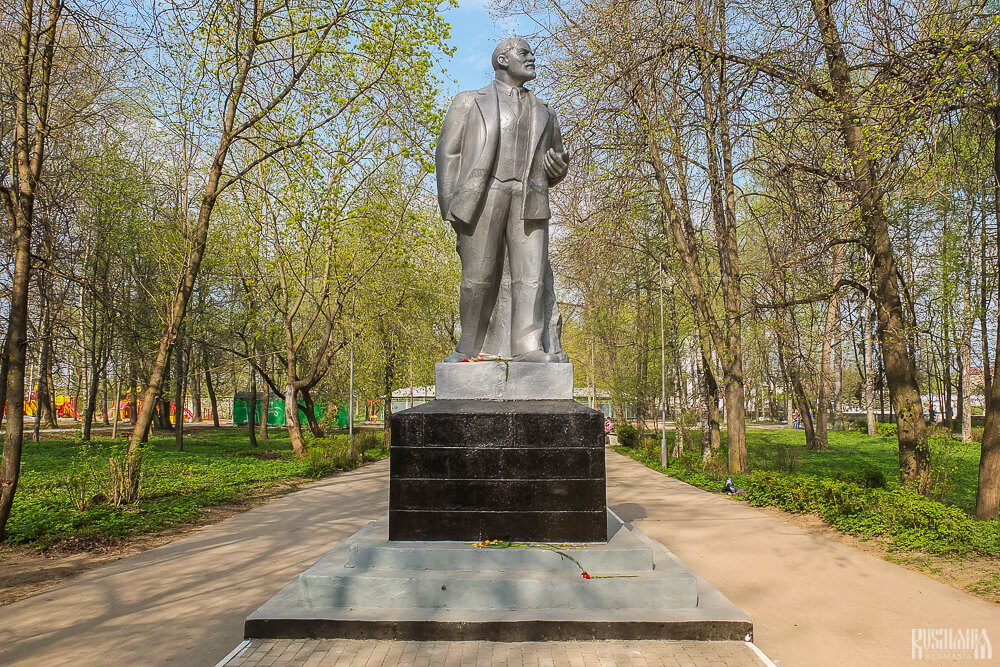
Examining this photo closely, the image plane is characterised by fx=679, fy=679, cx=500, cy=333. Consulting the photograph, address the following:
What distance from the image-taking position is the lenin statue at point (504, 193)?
5598 mm

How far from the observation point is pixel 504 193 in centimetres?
565

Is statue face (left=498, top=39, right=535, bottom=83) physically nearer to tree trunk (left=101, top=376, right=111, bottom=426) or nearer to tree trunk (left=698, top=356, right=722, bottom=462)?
tree trunk (left=698, top=356, right=722, bottom=462)

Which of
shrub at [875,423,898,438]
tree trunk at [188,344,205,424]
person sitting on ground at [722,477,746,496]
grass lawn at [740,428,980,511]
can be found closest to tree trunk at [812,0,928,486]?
grass lawn at [740,428,980,511]

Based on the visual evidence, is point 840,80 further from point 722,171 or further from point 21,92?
point 21,92

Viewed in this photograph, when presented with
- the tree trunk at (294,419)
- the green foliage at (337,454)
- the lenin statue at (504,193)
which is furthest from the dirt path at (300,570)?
the tree trunk at (294,419)

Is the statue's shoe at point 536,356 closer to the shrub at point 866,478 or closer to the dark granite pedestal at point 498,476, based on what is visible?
the dark granite pedestal at point 498,476

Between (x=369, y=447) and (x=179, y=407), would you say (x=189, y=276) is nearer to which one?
(x=179, y=407)

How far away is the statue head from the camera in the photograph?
18.9ft

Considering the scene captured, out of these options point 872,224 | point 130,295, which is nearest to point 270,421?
point 130,295

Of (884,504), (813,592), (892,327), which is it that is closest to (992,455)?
(884,504)

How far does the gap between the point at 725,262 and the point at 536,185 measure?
10.7 metres

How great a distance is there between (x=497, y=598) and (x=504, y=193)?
3.15 metres

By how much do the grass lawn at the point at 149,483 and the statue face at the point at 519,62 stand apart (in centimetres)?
754

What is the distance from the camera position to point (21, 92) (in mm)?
7867
